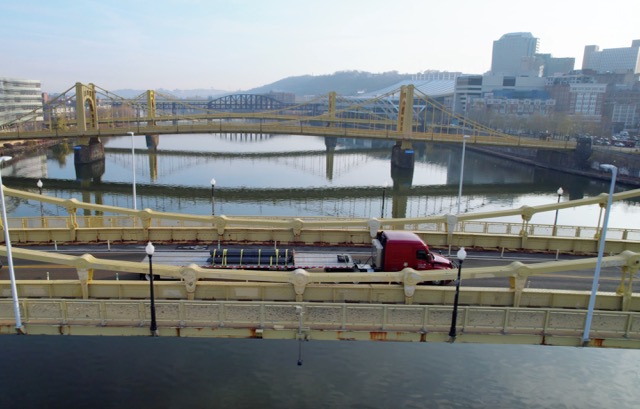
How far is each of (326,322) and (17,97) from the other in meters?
163

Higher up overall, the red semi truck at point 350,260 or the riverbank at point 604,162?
the red semi truck at point 350,260

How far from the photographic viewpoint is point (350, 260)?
2114cm

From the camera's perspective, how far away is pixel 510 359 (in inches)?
775

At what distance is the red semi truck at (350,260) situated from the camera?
20.0 metres

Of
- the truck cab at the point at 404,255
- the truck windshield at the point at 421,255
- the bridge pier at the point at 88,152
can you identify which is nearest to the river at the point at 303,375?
the truck cab at the point at 404,255

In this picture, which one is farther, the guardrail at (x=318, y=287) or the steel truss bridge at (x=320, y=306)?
the guardrail at (x=318, y=287)

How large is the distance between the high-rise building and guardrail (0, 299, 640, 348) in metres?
134

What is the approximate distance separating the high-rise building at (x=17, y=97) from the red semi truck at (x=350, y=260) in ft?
428

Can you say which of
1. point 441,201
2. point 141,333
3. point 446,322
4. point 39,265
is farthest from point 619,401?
point 441,201

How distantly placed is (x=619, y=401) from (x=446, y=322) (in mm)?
7685

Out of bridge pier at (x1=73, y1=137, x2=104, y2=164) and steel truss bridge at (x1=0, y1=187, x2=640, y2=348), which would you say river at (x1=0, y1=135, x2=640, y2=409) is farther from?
bridge pier at (x1=73, y1=137, x2=104, y2=164)

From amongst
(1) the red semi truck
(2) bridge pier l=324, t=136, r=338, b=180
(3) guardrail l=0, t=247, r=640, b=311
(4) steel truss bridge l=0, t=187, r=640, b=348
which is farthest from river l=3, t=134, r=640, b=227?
(4) steel truss bridge l=0, t=187, r=640, b=348

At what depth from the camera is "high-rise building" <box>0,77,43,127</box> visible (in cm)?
13450

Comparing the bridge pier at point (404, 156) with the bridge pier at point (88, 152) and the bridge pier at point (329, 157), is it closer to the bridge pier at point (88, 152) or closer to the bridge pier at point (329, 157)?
the bridge pier at point (329, 157)
